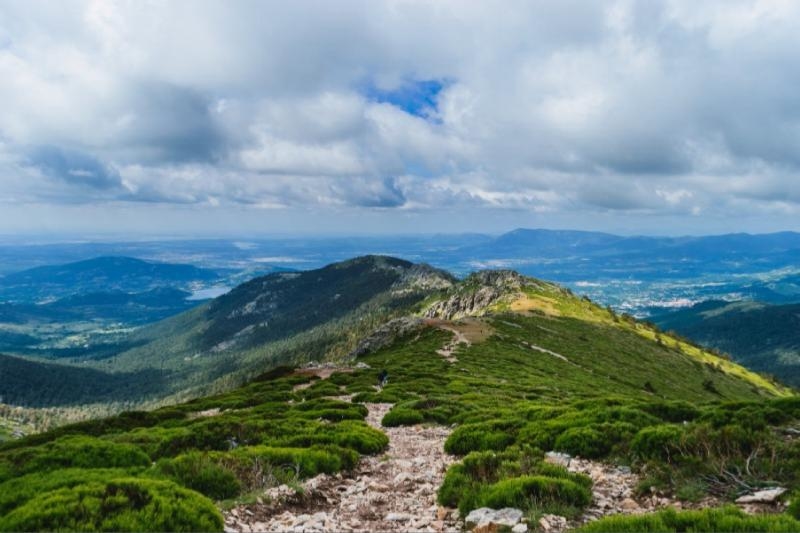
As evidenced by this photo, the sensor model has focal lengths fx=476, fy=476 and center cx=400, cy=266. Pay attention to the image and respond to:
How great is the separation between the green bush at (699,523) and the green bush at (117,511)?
6.87m

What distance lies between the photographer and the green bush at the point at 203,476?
11.6 m

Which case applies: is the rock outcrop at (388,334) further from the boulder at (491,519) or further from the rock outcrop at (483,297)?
the boulder at (491,519)

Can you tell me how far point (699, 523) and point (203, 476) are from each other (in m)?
10.7

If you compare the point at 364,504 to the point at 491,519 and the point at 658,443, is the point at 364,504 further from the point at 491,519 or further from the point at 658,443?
the point at 658,443

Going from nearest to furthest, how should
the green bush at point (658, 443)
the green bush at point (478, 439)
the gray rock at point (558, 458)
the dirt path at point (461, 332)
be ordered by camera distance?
the green bush at point (658, 443)
the gray rock at point (558, 458)
the green bush at point (478, 439)
the dirt path at point (461, 332)

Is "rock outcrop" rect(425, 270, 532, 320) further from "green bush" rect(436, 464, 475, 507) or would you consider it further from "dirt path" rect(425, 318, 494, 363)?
"green bush" rect(436, 464, 475, 507)

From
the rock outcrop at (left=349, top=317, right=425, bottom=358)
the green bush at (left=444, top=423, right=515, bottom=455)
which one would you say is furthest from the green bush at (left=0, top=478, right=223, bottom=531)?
the rock outcrop at (left=349, top=317, right=425, bottom=358)

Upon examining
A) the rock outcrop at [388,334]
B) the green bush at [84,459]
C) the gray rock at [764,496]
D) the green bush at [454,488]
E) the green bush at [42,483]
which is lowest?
the rock outcrop at [388,334]

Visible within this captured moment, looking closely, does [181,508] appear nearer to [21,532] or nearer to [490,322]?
[21,532]

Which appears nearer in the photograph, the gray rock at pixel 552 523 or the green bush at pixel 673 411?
the gray rock at pixel 552 523

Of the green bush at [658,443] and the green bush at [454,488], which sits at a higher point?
the green bush at [658,443]

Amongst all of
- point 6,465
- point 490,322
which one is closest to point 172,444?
point 6,465

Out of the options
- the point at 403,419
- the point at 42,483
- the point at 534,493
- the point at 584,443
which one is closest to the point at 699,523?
the point at 534,493

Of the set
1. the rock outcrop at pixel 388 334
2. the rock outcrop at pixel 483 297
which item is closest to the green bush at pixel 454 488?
the rock outcrop at pixel 388 334
